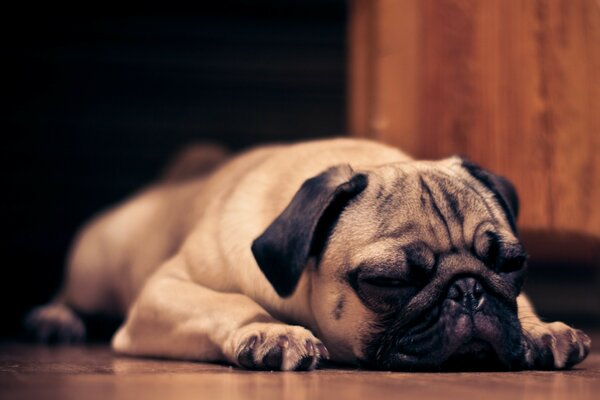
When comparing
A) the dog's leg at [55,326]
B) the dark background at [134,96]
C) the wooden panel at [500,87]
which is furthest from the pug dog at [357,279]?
the dark background at [134,96]

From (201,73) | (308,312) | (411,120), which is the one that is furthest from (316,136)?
(308,312)

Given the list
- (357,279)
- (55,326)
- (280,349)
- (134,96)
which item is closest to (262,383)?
(280,349)

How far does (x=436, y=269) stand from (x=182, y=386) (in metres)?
0.83

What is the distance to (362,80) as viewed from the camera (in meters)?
4.21

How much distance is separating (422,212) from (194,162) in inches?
104

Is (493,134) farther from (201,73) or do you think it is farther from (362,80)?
(201,73)

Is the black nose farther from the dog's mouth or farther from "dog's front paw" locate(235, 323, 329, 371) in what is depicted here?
"dog's front paw" locate(235, 323, 329, 371)

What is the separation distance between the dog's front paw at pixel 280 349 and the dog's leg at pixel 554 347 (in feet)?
2.01

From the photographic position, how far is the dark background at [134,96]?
6547mm

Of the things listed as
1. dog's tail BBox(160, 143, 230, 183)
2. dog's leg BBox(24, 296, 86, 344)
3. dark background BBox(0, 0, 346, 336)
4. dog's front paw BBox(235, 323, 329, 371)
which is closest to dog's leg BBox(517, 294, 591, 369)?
dog's front paw BBox(235, 323, 329, 371)

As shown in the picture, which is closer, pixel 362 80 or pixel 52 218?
pixel 362 80

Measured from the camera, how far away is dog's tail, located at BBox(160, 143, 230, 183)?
17.0ft

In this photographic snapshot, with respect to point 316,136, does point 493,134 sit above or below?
above

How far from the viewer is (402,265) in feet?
8.92
